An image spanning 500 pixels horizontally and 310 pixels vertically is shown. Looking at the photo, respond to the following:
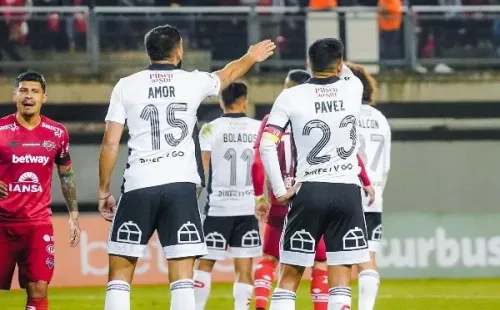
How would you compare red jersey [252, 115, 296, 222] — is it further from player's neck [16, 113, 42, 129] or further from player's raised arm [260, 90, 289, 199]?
player's neck [16, 113, 42, 129]

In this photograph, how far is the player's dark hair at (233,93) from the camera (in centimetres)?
1263

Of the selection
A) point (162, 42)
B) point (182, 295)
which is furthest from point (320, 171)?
point (162, 42)

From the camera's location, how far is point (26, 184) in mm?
10484

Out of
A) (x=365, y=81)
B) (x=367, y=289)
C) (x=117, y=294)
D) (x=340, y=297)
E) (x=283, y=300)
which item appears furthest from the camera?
(x=365, y=81)

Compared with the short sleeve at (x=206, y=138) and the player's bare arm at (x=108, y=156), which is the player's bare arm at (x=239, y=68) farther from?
the short sleeve at (x=206, y=138)

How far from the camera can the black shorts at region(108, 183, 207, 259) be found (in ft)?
31.0

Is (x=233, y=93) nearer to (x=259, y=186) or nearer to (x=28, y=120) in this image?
(x=259, y=186)

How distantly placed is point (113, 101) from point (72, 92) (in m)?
11.3

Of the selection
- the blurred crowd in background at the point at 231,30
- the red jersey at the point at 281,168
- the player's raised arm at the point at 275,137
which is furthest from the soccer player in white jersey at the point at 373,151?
the blurred crowd in background at the point at 231,30

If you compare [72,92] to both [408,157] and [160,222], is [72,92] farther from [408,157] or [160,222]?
[160,222]

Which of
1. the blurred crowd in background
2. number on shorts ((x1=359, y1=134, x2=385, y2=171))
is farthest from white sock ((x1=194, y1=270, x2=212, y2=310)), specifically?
the blurred crowd in background

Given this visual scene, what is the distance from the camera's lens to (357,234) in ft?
32.3

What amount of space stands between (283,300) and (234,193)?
327cm

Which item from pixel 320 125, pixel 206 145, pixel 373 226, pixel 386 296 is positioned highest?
pixel 320 125
